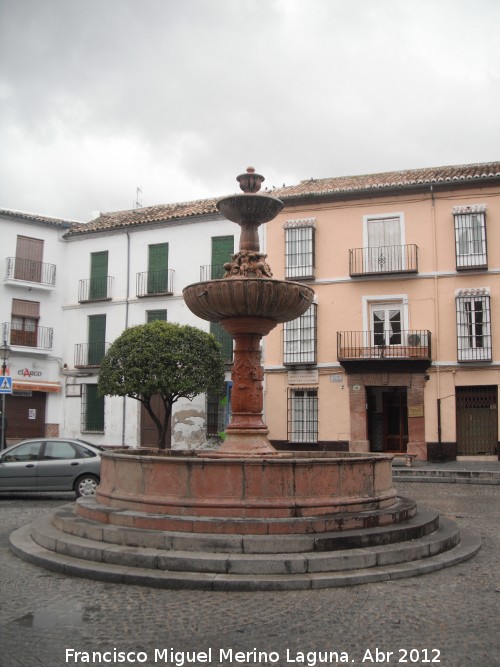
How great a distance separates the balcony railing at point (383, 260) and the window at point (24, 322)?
12.9 meters

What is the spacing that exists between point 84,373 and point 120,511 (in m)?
20.7

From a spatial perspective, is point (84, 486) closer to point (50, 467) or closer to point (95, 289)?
point (50, 467)

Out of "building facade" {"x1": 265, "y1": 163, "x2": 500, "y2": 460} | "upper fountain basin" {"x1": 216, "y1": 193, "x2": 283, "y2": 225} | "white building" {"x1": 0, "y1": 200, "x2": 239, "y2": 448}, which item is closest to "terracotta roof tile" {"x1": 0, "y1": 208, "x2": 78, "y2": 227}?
"white building" {"x1": 0, "y1": 200, "x2": 239, "y2": 448}

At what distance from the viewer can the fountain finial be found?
10.3 metres

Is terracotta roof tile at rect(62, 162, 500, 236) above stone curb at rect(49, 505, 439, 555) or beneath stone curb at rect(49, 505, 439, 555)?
above

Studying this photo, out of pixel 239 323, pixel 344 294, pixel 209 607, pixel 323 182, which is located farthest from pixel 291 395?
pixel 209 607

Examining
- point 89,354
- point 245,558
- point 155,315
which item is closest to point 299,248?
point 155,315

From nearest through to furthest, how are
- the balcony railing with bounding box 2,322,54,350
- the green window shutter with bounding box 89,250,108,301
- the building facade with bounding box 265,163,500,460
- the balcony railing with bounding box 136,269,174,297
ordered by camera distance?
the building facade with bounding box 265,163,500,460
the balcony railing with bounding box 136,269,174,297
the balcony railing with bounding box 2,322,54,350
the green window shutter with bounding box 89,250,108,301

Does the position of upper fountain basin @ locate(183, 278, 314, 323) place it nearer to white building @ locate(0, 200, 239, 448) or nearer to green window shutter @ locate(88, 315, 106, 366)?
white building @ locate(0, 200, 239, 448)

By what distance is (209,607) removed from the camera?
5.51 metres

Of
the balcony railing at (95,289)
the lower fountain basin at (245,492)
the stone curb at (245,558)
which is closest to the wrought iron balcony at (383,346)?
the balcony railing at (95,289)

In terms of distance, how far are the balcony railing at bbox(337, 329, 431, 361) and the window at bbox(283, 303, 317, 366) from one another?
0.98 m

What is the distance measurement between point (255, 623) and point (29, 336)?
2439cm

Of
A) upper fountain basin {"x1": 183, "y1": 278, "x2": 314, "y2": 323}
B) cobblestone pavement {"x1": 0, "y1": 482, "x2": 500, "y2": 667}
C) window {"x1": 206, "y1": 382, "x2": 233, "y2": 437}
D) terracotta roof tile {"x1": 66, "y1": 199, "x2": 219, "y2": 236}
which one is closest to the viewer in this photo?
cobblestone pavement {"x1": 0, "y1": 482, "x2": 500, "y2": 667}
